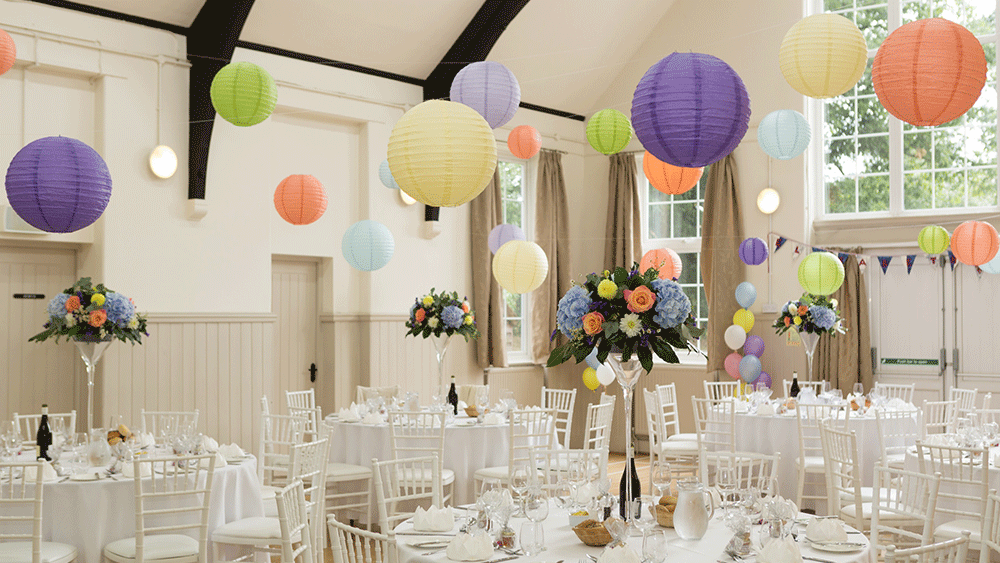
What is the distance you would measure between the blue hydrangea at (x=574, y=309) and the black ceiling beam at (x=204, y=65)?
5000 mm

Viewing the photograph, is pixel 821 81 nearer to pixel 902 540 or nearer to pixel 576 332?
pixel 576 332

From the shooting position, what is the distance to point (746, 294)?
9.57 m

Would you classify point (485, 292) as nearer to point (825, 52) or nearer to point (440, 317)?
point (440, 317)

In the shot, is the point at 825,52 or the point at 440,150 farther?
the point at 825,52

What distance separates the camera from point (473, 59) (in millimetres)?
9125

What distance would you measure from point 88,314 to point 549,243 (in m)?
5.91

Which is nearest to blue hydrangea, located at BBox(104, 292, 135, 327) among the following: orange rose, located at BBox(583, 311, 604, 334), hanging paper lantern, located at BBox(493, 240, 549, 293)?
hanging paper lantern, located at BBox(493, 240, 549, 293)

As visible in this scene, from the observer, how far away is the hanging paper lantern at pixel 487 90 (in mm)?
5969

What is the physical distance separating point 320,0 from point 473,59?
1.79 metres

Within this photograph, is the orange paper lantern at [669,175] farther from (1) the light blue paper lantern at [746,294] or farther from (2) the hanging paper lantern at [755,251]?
(1) the light blue paper lantern at [746,294]

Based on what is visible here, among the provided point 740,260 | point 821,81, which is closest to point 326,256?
point 740,260

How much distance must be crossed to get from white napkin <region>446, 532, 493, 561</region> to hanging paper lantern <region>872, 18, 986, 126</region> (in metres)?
2.87

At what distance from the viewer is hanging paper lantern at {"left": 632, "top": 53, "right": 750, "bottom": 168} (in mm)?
3752

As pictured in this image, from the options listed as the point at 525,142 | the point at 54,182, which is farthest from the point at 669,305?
the point at 525,142
